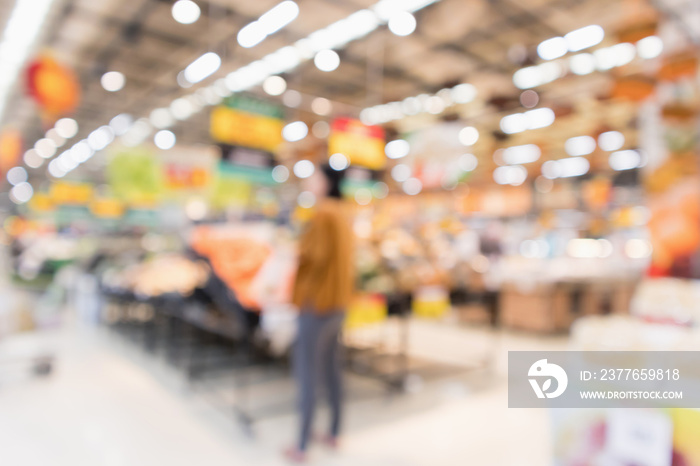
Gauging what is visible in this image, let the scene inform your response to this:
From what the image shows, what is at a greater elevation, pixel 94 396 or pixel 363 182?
pixel 363 182

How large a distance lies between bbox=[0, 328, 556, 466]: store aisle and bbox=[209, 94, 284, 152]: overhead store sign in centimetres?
309

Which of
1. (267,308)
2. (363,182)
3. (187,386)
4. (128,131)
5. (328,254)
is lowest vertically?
(187,386)

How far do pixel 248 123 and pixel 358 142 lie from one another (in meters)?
1.66

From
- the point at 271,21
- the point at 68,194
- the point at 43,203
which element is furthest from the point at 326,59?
the point at 43,203

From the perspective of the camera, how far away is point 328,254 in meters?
2.95

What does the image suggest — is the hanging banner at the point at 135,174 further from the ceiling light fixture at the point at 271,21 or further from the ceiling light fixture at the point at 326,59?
the ceiling light fixture at the point at 326,59

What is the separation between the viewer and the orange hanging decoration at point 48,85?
189 inches

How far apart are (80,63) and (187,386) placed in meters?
8.80

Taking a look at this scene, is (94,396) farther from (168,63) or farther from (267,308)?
(168,63)

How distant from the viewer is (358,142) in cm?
643

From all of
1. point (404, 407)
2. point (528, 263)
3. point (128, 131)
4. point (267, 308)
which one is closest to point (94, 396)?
point (267, 308)

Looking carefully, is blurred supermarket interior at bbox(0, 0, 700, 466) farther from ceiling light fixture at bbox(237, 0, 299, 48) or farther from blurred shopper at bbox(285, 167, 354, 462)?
blurred shopper at bbox(285, 167, 354, 462)
